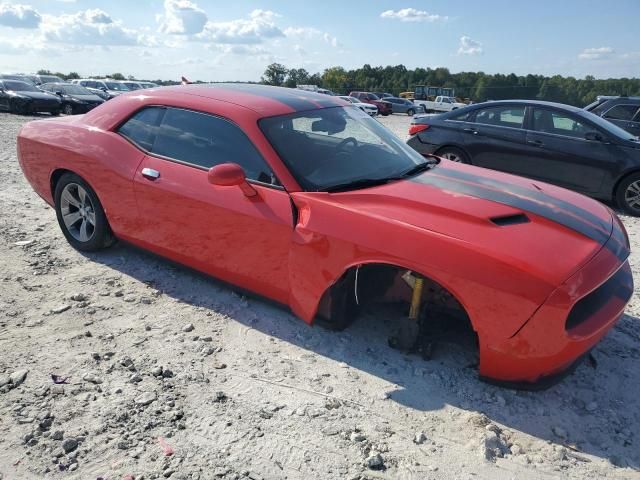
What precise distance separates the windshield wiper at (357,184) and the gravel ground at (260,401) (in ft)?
3.06

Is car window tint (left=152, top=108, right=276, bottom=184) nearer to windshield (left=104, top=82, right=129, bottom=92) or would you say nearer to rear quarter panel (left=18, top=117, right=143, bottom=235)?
rear quarter panel (left=18, top=117, right=143, bottom=235)

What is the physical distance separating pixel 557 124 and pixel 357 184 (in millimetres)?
5281

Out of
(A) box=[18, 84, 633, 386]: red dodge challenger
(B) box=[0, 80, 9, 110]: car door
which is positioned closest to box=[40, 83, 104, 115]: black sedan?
(B) box=[0, 80, 9, 110]: car door

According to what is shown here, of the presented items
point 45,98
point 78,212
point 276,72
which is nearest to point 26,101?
point 45,98

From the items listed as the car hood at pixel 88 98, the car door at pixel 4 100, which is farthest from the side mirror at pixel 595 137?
the car door at pixel 4 100

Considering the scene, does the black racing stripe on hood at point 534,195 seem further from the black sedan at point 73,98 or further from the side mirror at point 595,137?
the black sedan at point 73,98

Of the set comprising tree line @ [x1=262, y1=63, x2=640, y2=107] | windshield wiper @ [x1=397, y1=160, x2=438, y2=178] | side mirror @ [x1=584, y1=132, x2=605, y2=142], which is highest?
windshield wiper @ [x1=397, y1=160, x2=438, y2=178]

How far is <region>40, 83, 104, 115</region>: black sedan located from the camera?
20344 millimetres

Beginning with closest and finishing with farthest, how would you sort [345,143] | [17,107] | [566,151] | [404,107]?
[345,143]
[566,151]
[17,107]
[404,107]

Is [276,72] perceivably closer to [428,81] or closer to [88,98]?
[428,81]

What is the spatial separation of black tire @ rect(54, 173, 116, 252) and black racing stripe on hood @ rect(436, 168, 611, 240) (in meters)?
2.71

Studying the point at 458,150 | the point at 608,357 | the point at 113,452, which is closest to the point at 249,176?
the point at 113,452

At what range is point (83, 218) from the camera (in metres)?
4.37

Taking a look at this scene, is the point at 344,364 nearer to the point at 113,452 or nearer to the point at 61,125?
the point at 113,452
